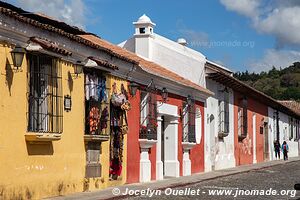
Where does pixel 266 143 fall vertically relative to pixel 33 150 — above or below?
above

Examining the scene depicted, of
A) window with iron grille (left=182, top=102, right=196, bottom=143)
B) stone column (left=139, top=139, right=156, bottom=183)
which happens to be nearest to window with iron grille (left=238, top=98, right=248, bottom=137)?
window with iron grille (left=182, top=102, right=196, bottom=143)

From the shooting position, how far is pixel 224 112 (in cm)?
2602

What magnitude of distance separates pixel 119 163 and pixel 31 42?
16.9 feet

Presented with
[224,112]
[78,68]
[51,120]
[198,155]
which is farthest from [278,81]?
[51,120]

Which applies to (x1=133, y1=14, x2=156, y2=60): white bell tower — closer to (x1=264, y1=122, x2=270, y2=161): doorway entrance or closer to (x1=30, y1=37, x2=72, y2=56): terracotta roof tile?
(x1=30, y1=37, x2=72, y2=56): terracotta roof tile

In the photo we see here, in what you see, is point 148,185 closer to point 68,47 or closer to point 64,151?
point 64,151

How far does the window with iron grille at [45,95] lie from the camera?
10938 millimetres

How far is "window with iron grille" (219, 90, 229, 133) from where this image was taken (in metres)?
25.5

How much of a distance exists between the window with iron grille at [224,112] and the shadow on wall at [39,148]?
14.7 meters

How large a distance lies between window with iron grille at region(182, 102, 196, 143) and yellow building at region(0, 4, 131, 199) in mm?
5977

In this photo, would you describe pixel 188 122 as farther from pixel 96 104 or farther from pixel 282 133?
pixel 282 133

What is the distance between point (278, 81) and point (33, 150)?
7715 cm

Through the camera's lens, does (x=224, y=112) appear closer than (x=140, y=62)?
No

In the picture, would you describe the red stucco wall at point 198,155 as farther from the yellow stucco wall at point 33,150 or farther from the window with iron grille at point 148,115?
the yellow stucco wall at point 33,150
